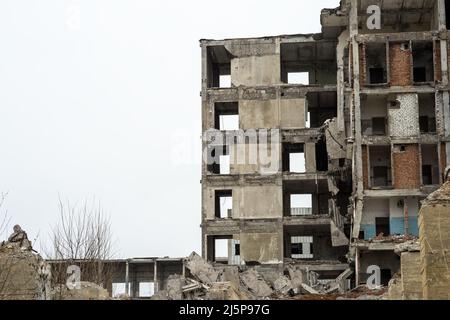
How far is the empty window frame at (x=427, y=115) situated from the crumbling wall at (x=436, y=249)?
123ft

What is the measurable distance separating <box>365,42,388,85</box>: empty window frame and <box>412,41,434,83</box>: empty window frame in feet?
5.31

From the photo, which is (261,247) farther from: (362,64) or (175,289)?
(175,289)

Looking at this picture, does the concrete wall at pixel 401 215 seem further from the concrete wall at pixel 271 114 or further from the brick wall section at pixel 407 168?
the concrete wall at pixel 271 114

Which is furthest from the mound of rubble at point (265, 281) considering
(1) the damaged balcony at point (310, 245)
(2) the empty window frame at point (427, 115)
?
(2) the empty window frame at point (427, 115)

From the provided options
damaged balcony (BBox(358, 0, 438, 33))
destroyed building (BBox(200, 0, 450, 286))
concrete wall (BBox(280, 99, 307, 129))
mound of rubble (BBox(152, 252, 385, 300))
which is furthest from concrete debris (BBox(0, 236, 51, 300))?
concrete wall (BBox(280, 99, 307, 129))

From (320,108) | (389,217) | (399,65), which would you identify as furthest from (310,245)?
(399,65)

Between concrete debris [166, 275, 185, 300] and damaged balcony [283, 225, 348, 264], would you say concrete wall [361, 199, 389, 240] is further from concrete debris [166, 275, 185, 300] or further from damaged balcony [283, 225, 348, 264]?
concrete debris [166, 275, 185, 300]

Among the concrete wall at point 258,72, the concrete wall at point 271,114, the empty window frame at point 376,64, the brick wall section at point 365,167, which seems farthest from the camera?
the concrete wall at point 258,72

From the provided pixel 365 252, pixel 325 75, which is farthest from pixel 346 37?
pixel 365 252

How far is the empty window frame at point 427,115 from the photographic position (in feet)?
169

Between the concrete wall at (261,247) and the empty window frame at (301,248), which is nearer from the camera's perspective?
the concrete wall at (261,247)

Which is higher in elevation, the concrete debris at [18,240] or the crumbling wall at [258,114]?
the crumbling wall at [258,114]

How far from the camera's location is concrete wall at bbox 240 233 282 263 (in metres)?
53.2

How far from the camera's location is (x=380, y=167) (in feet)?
168
